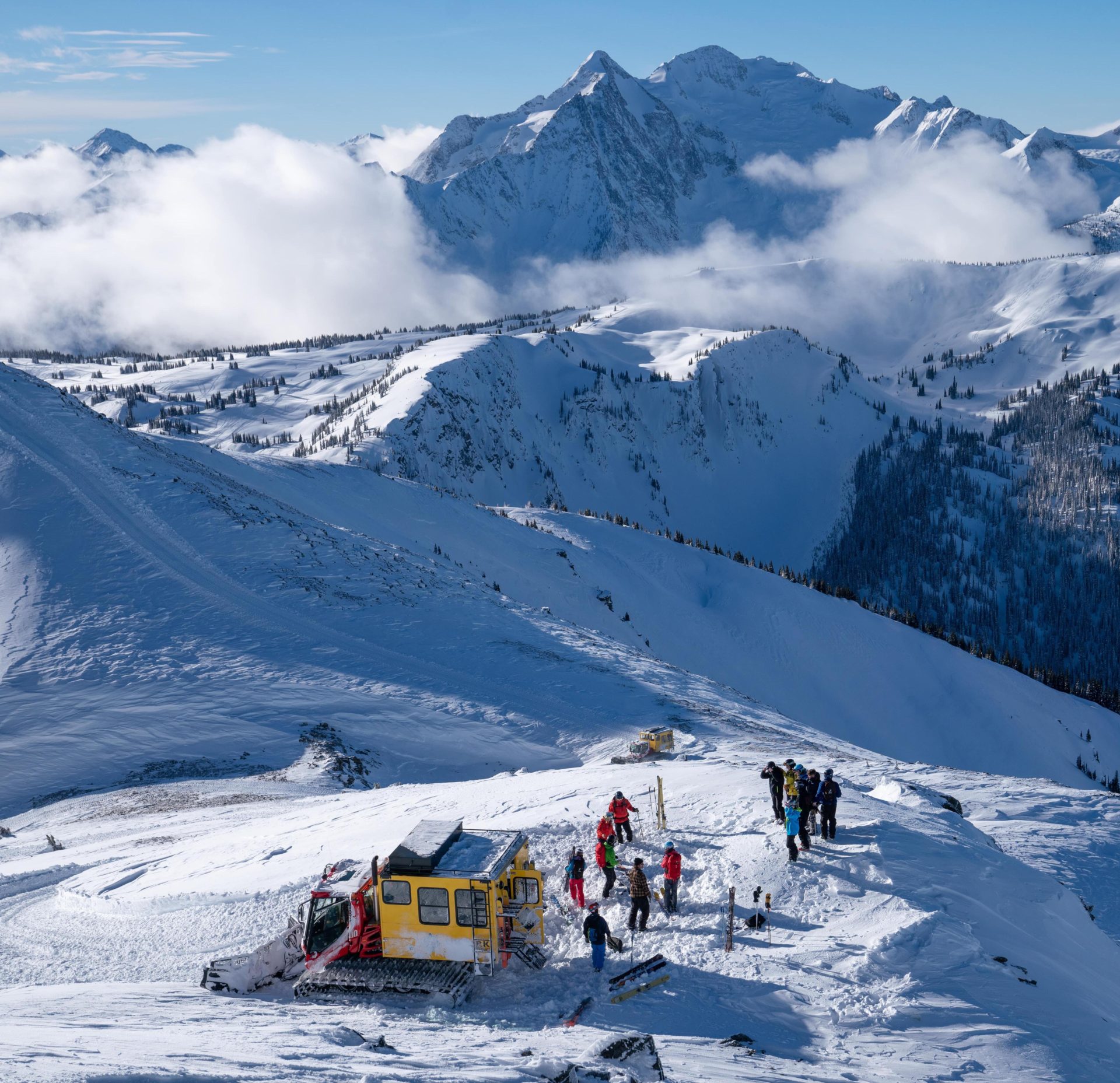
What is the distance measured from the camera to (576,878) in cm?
1811

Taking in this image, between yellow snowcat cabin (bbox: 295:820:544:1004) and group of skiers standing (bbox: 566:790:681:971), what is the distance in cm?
114

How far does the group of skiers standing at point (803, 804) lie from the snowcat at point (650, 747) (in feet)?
44.7

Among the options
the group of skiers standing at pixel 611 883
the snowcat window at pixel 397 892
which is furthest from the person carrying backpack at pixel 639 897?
the snowcat window at pixel 397 892

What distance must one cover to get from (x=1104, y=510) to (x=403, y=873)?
18916 cm

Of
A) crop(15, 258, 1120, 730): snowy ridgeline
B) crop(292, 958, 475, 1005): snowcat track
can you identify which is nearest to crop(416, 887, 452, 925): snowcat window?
crop(292, 958, 475, 1005): snowcat track

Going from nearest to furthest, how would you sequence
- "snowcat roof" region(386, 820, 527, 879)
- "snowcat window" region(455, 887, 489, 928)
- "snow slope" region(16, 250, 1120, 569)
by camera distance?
1. "snowcat window" region(455, 887, 489, 928)
2. "snowcat roof" region(386, 820, 527, 879)
3. "snow slope" region(16, 250, 1120, 569)

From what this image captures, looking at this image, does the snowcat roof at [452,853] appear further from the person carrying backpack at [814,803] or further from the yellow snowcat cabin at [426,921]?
the person carrying backpack at [814,803]

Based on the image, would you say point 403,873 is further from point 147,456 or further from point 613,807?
point 147,456

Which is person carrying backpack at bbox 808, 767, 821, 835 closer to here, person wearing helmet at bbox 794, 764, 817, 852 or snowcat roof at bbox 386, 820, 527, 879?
person wearing helmet at bbox 794, 764, 817, 852

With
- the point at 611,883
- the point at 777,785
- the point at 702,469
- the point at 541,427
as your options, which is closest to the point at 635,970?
the point at 611,883

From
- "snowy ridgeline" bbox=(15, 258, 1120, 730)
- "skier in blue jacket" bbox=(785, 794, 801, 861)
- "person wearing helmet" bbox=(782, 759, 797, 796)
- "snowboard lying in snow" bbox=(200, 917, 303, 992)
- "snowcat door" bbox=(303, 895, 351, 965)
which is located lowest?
"snowboard lying in snow" bbox=(200, 917, 303, 992)

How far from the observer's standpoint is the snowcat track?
15.8 m

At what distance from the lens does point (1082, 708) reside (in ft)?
258

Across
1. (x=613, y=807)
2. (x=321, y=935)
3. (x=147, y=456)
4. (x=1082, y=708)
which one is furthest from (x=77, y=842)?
(x=1082, y=708)
